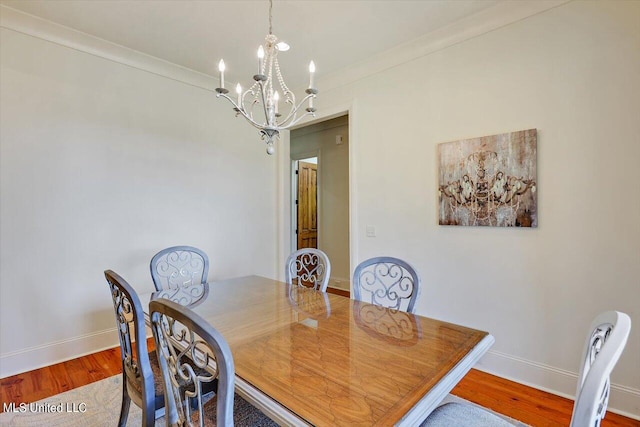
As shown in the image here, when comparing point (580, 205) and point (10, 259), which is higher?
point (580, 205)

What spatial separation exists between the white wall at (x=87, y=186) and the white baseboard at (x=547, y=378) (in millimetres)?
2792

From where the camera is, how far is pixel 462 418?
116 cm

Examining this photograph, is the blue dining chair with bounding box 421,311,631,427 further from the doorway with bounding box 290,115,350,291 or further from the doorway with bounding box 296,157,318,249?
the doorway with bounding box 296,157,318,249

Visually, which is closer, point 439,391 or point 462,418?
point 439,391

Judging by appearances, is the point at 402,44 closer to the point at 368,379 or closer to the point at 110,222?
the point at 368,379

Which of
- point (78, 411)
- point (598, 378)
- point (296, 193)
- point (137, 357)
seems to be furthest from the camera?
point (296, 193)

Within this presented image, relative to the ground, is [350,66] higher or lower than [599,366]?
higher

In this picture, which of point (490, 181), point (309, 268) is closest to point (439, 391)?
point (309, 268)

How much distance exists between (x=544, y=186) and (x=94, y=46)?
380cm

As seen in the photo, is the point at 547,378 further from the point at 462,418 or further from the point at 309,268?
the point at 309,268

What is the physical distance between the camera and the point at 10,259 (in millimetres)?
2301

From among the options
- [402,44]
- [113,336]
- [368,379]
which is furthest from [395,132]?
[113,336]

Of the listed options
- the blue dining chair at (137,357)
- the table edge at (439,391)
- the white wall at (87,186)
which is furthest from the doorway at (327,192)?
the table edge at (439,391)

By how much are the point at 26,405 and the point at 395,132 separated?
3418 millimetres
